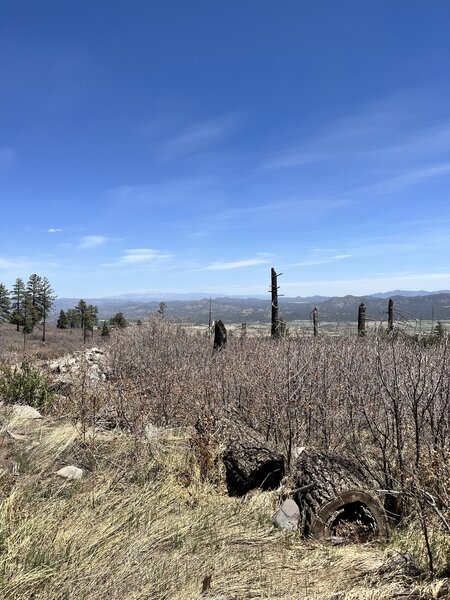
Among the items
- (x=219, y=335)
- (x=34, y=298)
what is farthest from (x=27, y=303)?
(x=219, y=335)

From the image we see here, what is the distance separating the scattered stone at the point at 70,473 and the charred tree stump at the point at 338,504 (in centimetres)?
242

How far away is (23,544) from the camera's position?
321 cm

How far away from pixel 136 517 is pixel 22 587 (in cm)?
121

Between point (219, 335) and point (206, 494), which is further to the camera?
point (219, 335)

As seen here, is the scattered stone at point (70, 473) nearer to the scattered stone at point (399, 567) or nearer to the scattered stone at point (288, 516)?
the scattered stone at point (288, 516)

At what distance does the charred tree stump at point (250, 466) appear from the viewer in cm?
511

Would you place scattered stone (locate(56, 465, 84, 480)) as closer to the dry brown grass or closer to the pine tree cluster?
the dry brown grass

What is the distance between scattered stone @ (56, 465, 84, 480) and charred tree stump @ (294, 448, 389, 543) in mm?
2419

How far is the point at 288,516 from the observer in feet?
13.6

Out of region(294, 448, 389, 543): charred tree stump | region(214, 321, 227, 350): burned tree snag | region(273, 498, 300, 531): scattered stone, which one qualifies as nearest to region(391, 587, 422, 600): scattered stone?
region(294, 448, 389, 543): charred tree stump

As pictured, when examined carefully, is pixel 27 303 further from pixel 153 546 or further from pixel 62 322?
pixel 153 546

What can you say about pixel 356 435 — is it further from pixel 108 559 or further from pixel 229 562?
pixel 108 559

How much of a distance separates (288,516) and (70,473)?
8.06 feet

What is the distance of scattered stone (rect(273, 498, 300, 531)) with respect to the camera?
409 centimetres
